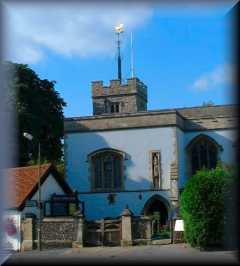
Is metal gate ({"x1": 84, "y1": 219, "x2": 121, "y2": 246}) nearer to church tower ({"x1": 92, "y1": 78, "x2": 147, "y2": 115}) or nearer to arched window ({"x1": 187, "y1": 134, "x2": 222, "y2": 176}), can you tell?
arched window ({"x1": 187, "y1": 134, "x2": 222, "y2": 176})

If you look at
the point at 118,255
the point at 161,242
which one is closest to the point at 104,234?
the point at 161,242

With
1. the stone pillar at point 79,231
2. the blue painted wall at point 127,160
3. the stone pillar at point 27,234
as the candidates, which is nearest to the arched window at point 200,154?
the blue painted wall at point 127,160

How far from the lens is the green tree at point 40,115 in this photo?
28.6m

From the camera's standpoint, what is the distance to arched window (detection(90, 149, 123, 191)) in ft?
98.1

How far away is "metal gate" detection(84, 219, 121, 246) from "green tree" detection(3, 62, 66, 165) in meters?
9.39

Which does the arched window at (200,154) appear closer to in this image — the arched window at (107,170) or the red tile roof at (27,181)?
the arched window at (107,170)

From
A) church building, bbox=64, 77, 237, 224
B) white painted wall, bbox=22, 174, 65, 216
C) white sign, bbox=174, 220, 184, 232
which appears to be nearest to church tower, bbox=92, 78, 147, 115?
church building, bbox=64, 77, 237, 224

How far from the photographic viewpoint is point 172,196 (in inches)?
1132

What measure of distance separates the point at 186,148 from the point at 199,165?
1.12 metres

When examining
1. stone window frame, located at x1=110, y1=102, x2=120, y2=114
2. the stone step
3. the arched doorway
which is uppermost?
stone window frame, located at x1=110, y1=102, x2=120, y2=114

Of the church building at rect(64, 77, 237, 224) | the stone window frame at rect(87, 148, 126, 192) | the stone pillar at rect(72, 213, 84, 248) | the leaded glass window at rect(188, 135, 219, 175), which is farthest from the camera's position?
the leaded glass window at rect(188, 135, 219, 175)

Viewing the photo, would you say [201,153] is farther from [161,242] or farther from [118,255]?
[118,255]

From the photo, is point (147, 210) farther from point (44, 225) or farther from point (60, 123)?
point (44, 225)

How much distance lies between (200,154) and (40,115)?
8563 mm
